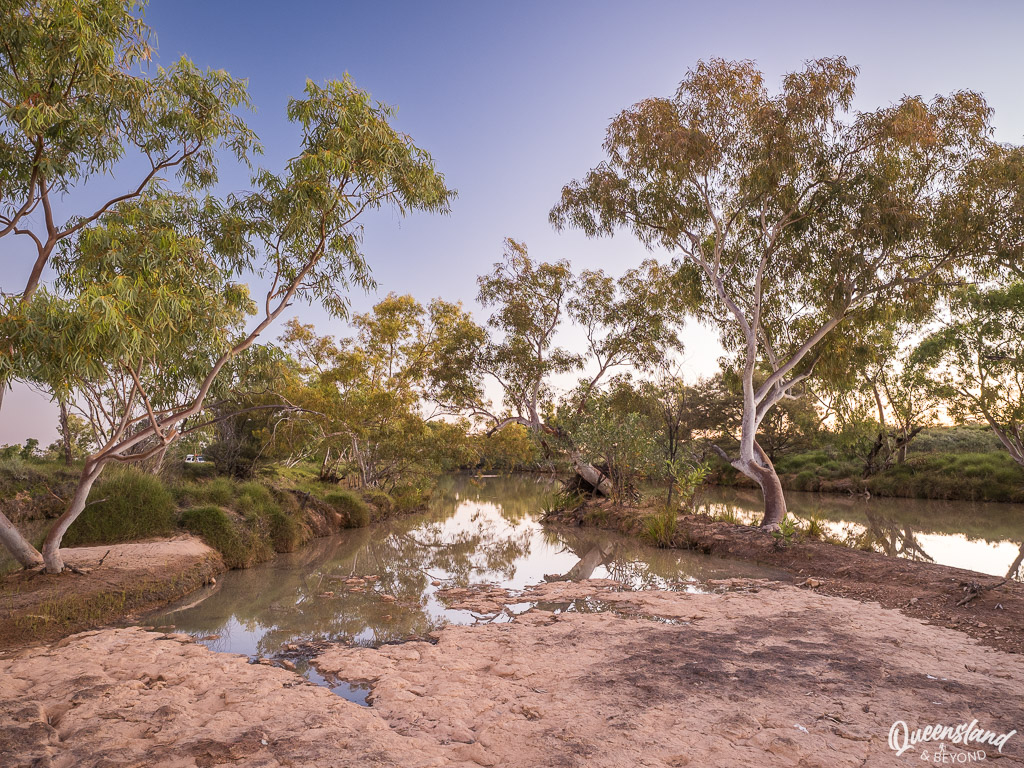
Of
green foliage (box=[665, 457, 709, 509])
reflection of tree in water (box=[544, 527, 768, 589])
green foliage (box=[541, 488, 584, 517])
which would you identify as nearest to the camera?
reflection of tree in water (box=[544, 527, 768, 589])

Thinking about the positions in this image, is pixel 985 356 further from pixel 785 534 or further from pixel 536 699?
pixel 536 699

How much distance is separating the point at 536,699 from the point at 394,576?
649 cm

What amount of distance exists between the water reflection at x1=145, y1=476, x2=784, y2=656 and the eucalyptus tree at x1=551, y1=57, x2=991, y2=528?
392cm

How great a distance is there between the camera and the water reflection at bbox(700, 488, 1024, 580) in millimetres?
12305

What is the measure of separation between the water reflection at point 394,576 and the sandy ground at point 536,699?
0.93 meters

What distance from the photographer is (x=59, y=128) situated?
24.0 ft

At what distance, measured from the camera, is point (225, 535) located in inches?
448

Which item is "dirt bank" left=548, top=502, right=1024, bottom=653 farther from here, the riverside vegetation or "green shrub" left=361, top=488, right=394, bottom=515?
"green shrub" left=361, top=488, right=394, bottom=515

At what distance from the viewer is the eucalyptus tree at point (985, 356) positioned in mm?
19906

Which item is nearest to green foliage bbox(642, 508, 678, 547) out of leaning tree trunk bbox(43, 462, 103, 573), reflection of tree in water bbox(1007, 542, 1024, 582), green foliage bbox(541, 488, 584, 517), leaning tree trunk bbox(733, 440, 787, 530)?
leaning tree trunk bbox(733, 440, 787, 530)

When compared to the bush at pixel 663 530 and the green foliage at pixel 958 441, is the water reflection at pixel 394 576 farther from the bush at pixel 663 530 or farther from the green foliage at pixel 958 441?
the green foliage at pixel 958 441

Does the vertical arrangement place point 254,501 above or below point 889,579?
above

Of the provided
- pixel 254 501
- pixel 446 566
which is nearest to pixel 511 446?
pixel 254 501

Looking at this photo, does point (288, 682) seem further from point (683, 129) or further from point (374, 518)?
point (374, 518)
